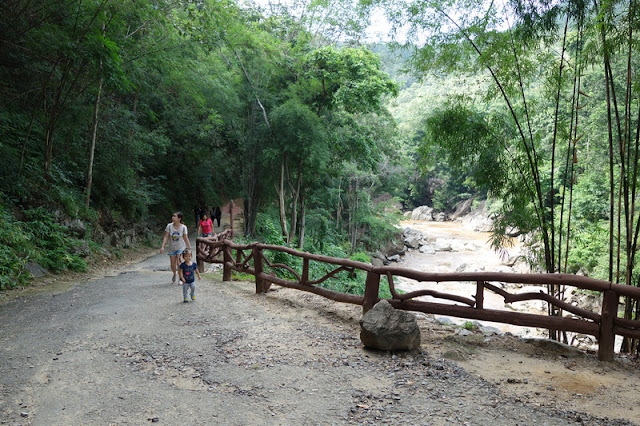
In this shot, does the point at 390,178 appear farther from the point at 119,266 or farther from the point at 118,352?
the point at 118,352

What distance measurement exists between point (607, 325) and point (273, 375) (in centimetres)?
321

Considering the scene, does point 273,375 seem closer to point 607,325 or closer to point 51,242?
point 607,325

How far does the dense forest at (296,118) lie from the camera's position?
5449 mm

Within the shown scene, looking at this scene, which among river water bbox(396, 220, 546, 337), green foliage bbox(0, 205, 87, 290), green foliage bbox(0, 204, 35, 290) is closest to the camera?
green foliage bbox(0, 204, 35, 290)

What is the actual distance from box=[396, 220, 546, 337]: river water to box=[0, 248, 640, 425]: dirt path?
289 inches

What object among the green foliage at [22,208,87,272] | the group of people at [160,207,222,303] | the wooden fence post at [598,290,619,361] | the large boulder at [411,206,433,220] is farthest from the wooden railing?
the large boulder at [411,206,433,220]

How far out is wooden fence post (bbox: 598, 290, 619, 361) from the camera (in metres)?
3.82

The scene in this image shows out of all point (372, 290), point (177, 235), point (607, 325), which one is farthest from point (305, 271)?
point (607, 325)

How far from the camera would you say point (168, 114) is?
15.9 metres

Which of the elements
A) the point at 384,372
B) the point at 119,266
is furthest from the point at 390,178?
the point at 384,372

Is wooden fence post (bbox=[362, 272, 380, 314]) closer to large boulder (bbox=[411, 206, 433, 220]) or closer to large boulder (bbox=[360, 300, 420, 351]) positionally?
large boulder (bbox=[360, 300, 420, 351])

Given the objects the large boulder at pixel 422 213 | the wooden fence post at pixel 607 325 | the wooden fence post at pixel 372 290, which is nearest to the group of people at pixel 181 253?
the wooden fence post at pixel 372 290

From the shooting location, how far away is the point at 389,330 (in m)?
4.04

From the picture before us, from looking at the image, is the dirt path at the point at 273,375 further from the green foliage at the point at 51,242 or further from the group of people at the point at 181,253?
the green foliage at the point at 51,242
